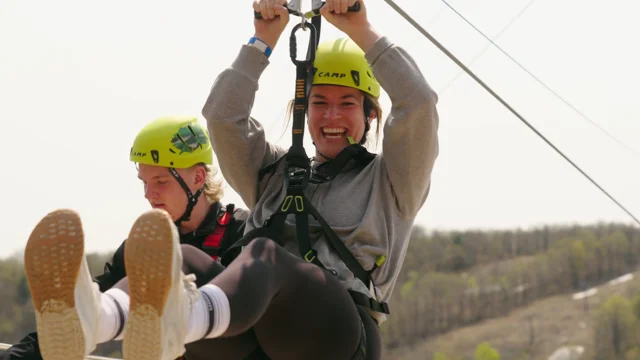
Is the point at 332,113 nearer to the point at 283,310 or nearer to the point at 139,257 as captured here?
the point at 283,310

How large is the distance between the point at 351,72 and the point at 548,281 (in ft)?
52.0

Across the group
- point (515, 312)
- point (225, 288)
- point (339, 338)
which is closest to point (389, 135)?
point (339, 338)

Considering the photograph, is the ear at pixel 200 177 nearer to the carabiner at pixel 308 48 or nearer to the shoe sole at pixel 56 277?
the carabiner at pixel 308 48

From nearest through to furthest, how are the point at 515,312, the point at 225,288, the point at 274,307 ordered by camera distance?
the point at 225,288, the point at 274,307, the point at 515,312

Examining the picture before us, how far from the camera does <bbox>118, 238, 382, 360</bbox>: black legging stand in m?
2.80

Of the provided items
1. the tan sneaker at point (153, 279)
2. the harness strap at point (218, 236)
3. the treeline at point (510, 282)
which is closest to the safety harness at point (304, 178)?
the harness strap at point (218, 236)

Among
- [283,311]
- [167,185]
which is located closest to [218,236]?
[167,185]

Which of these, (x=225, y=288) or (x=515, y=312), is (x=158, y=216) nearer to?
(x=225, y=288)

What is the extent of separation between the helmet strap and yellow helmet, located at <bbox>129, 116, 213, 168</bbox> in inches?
2.0

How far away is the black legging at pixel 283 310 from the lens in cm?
280

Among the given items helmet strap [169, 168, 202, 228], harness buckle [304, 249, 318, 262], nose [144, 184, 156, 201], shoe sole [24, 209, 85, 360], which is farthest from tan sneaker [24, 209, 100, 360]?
nose [144, 184, 156, 201]

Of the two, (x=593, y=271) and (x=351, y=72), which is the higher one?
(x=351, y=72)

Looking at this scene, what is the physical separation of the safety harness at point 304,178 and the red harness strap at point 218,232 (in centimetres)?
55

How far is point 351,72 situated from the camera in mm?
3623
